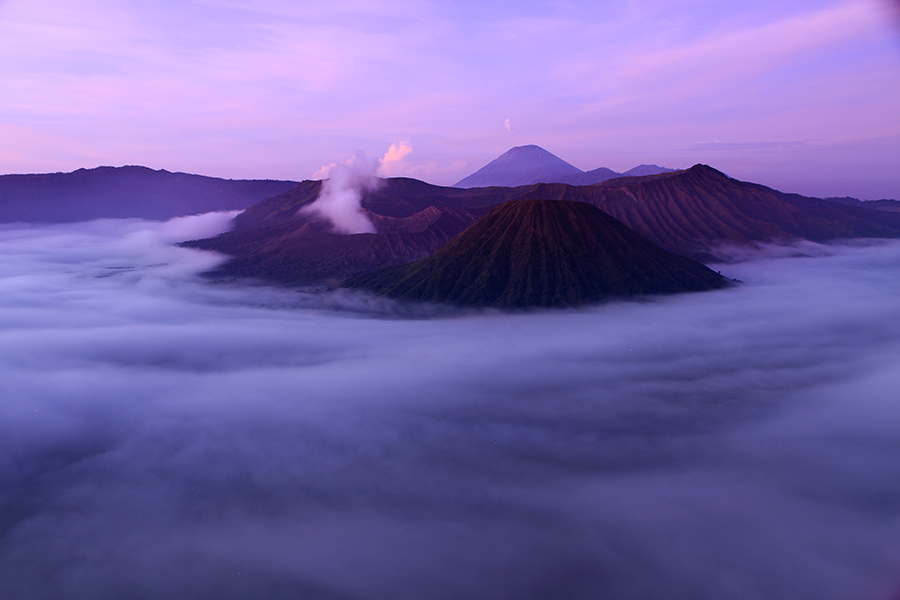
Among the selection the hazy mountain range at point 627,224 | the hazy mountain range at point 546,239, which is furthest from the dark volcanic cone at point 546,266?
the hazy mountain range at point 627,224

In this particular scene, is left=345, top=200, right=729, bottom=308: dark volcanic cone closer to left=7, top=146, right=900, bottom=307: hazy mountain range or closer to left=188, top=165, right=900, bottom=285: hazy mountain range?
left=7, top=146, right=900, bottom=307: hazy mountain range

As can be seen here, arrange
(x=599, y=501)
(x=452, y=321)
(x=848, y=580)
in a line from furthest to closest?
(x=452, y=321)
(x=599, y=501)
(x=848, y=580)

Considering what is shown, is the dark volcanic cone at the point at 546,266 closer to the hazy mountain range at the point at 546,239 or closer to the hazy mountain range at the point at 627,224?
the hazy mountain range at the point at 546,239

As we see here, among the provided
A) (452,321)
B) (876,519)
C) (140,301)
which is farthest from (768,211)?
(140,301)

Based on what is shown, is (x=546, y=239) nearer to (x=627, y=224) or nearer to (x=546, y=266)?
(x=546, y=266)

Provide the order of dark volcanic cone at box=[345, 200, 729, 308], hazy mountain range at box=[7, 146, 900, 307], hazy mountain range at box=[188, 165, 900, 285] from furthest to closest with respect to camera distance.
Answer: hazy mountain range at box=[188, 165, 900, 285] → hazy mountain range at box=[7, 146, 900, 307] → dark volcanic cone at box=[345, 200, 729, 308]

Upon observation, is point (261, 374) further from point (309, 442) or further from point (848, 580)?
point (848, 580)

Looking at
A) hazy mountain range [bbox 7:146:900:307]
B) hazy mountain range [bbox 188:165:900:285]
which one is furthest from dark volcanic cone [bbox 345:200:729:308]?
hazy mountain range [bbox 188:165:900:285]

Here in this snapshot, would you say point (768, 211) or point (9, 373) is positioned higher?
point (768, 211)
